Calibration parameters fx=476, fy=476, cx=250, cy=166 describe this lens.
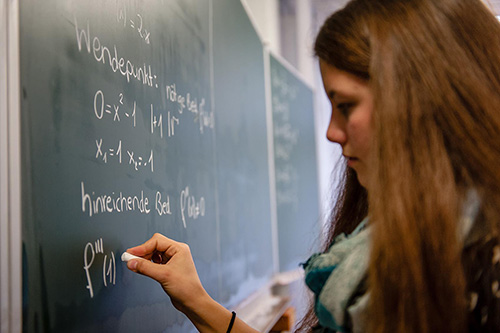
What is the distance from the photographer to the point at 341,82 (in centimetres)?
75

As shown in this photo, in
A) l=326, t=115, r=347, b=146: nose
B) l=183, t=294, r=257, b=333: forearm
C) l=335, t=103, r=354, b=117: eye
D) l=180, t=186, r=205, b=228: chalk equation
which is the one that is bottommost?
l=183, t=294, r=257, b=333: forearm

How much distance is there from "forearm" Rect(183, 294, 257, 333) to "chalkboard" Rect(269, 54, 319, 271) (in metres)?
1.07

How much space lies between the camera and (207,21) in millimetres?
1329

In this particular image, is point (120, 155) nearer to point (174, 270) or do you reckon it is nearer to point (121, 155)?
point (121, 155)

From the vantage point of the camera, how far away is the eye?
0.76 meters

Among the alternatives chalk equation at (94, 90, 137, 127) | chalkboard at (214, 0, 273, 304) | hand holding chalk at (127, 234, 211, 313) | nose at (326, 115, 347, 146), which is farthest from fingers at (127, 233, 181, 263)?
chalkboard at (214, 0, 273, 304)

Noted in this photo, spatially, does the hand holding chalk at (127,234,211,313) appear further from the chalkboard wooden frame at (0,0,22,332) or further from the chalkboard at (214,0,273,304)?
the chalkboard at (214,0,273,304)

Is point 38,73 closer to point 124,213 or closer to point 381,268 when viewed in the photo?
point 124,213

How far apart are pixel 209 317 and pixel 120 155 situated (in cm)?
34

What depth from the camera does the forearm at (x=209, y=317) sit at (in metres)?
0.88

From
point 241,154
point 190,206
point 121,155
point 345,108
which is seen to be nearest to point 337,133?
point 345,108

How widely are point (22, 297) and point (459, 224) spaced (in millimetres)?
573

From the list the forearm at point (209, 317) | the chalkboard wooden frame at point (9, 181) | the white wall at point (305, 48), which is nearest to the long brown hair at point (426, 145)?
the forearm at point (209, 317)

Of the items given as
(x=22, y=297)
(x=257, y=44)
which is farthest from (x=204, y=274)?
(x=257, y=44)
